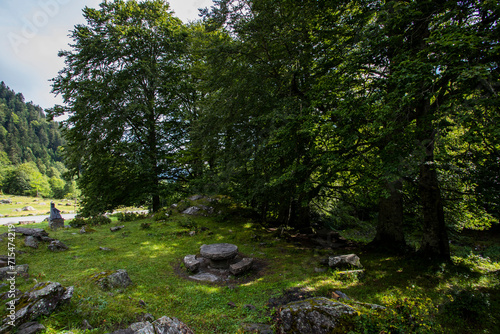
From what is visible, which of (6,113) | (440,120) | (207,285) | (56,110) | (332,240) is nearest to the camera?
(440,120)

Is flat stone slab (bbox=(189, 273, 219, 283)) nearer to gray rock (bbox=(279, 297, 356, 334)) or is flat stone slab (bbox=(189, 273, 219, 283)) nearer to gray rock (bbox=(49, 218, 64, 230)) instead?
gray rock (bbox=(279, 297, 356, 334))

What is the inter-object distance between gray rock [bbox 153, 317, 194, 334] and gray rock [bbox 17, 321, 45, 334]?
1.58m

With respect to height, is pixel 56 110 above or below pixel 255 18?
below

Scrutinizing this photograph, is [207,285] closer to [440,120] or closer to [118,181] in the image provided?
[440,120]

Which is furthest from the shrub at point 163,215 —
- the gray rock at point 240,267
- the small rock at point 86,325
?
the small rock at point 86,325

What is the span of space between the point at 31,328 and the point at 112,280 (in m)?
2.05

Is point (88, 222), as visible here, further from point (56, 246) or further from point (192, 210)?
point (192, 210)

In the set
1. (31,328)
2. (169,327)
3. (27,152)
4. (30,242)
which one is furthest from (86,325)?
(27,152)

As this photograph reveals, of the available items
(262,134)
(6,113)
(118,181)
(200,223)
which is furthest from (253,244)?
(6,113)

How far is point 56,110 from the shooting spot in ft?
46.0

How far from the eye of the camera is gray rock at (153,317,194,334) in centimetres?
322

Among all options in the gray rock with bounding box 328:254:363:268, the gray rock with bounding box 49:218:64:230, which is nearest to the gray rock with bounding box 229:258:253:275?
the gray rock with bounding box 328:254:363:268

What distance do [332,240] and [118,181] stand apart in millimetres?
14814

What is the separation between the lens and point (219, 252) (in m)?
7.25
